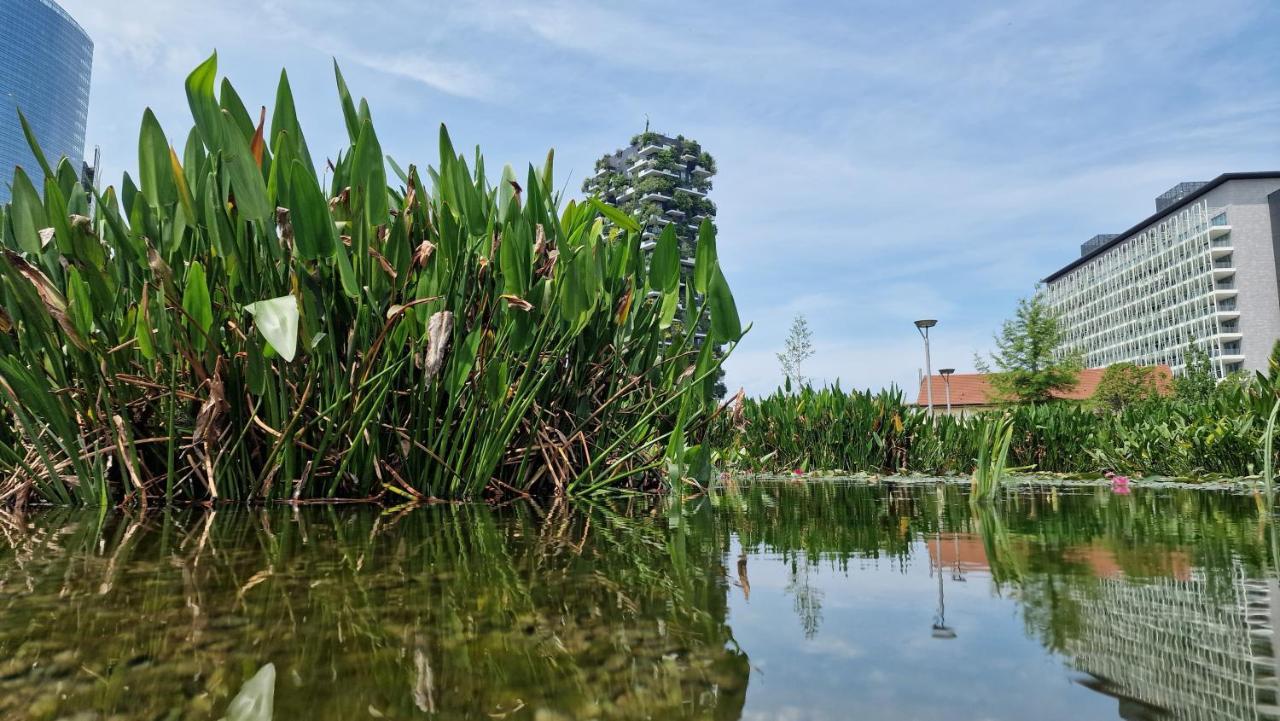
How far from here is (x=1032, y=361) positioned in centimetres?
3055

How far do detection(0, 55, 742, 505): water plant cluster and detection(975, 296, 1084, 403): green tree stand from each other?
103ft

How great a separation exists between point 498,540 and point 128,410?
4.74 ft

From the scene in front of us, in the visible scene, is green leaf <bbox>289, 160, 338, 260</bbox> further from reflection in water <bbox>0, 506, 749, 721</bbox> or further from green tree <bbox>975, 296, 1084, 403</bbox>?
green tree <bbox>975, 296, 1084, 403</bbox>

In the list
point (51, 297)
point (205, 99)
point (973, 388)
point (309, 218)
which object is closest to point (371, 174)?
point (309, 218)

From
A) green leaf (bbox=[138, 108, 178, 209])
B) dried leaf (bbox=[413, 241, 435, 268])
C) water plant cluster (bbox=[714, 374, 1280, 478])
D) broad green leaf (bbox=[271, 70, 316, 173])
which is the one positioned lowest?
water plant cluster (bbox=[714, 374, 1280, 478])

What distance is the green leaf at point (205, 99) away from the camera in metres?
1.76

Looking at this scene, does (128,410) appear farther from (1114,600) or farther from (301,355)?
(1114,600)

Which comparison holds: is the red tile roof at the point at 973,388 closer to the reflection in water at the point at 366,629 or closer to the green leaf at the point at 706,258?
the green leaf at the point at 706,258

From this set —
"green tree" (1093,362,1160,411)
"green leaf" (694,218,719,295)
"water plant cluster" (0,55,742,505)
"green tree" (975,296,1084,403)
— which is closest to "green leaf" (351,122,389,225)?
"water plant cluster" (0,55,742,505)

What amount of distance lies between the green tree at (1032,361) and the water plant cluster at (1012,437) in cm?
2579

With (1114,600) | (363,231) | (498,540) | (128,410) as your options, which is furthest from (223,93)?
(1114,600)

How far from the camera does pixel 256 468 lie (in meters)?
2.16

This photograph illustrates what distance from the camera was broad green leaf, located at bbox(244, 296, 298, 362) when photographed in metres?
1.42

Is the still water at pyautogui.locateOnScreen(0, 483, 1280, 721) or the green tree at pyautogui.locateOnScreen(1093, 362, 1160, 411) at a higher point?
the green tree at pyautogui.locateOnScreen(1093, 362, 1160, 411)
